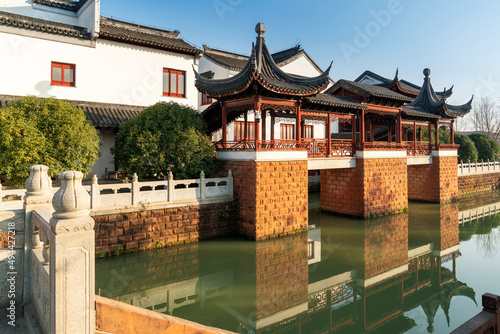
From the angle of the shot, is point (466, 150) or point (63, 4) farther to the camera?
point (466, 150)

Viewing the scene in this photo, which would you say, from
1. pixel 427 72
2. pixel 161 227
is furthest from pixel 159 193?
pixel 427 72

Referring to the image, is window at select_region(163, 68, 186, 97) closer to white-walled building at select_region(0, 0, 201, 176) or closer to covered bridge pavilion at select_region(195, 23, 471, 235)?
white-walled building at select_region(0, 0, 201, 176)

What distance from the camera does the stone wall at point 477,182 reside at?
20750mm

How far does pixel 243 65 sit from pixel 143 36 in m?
5.98

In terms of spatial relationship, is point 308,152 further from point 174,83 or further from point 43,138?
point 43,138

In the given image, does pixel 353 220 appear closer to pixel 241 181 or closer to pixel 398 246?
pixel 398 246

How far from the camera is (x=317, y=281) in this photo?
7.39m

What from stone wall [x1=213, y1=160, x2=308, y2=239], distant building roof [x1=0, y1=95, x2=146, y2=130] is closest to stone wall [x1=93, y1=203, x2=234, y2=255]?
stone wall [x1=213, y1=160, x2=308, y2=239]

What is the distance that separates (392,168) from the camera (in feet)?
46.9

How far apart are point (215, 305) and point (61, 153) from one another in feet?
17.5

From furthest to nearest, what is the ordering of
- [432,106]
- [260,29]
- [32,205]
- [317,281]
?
[432,106]
[260,29]
[317,281]
[32,205]

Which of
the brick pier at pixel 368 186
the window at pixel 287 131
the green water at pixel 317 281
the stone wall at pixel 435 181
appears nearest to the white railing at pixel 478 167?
the stone wall at pixel 435 181

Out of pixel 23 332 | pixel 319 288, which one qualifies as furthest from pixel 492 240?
pixel 23 332

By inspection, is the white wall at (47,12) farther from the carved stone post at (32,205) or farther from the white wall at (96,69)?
the carved stone post at (32,205)
